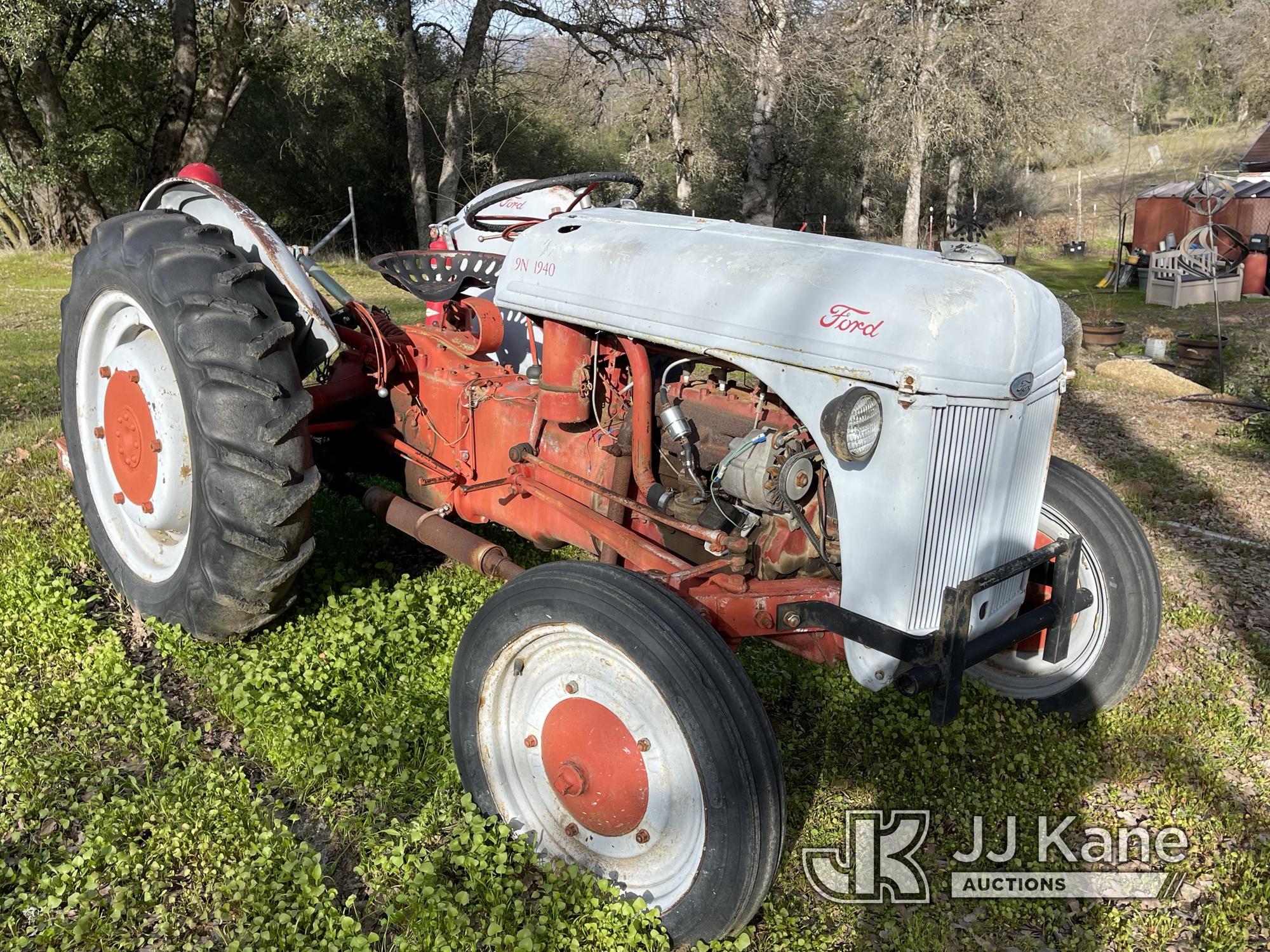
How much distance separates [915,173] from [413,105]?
1033cm

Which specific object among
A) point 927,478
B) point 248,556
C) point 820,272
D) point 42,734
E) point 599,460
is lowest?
point 42,734

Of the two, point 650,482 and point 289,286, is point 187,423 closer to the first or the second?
point 289,286

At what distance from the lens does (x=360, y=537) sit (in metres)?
4.24

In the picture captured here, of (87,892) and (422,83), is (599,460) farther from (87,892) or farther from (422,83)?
(422,83)

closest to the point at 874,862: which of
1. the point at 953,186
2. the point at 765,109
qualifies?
the point at 765,109

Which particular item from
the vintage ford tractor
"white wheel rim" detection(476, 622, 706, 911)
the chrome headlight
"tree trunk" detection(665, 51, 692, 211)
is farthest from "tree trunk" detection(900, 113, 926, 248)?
"white wheel rim" detection(476, 622, 706, 911)

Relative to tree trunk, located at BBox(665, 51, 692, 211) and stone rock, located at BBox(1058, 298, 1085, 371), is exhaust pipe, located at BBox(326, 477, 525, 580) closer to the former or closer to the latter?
stone rock, located at BBox(1058, 298, 1085, 371)

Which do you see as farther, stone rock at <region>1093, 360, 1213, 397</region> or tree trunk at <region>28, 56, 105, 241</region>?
tree trunk at <region>28, 56, 105, 241</region>

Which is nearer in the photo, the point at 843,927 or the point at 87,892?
the point at 87,892

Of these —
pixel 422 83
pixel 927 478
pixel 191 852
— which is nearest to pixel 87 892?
pixel 191 852

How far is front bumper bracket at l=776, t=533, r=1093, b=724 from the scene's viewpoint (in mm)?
2215

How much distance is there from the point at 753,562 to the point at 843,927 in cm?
99

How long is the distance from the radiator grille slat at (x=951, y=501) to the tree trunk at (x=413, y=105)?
15.6 metres

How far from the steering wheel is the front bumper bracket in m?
1.75
